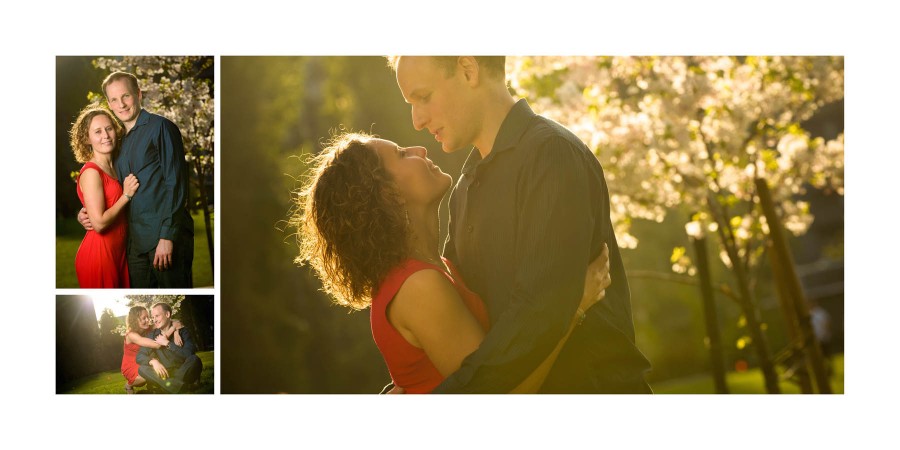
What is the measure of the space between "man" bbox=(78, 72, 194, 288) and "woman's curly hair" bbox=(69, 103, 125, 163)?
4 cm

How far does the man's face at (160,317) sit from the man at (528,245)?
4.64ft

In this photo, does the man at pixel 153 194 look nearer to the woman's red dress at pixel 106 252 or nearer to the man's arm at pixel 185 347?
the woman's red dress at pixel 106 252

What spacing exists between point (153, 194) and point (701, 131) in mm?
2798

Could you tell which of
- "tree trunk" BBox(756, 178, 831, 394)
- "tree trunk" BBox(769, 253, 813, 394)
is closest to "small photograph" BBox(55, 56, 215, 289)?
"tree trunk" BBox(756, 178, 831, 394)

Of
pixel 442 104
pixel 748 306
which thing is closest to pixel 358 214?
pixel 442 104

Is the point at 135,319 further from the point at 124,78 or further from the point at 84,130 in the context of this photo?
the point at 124,78

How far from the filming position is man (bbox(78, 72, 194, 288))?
432 centimetres

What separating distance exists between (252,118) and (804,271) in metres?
3.49

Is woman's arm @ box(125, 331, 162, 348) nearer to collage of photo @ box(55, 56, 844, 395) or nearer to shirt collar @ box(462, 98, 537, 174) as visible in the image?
collage of photo @ box(55, 56, 844, 395)

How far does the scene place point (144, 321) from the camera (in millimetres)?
4430

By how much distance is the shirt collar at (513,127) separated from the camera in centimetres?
386
